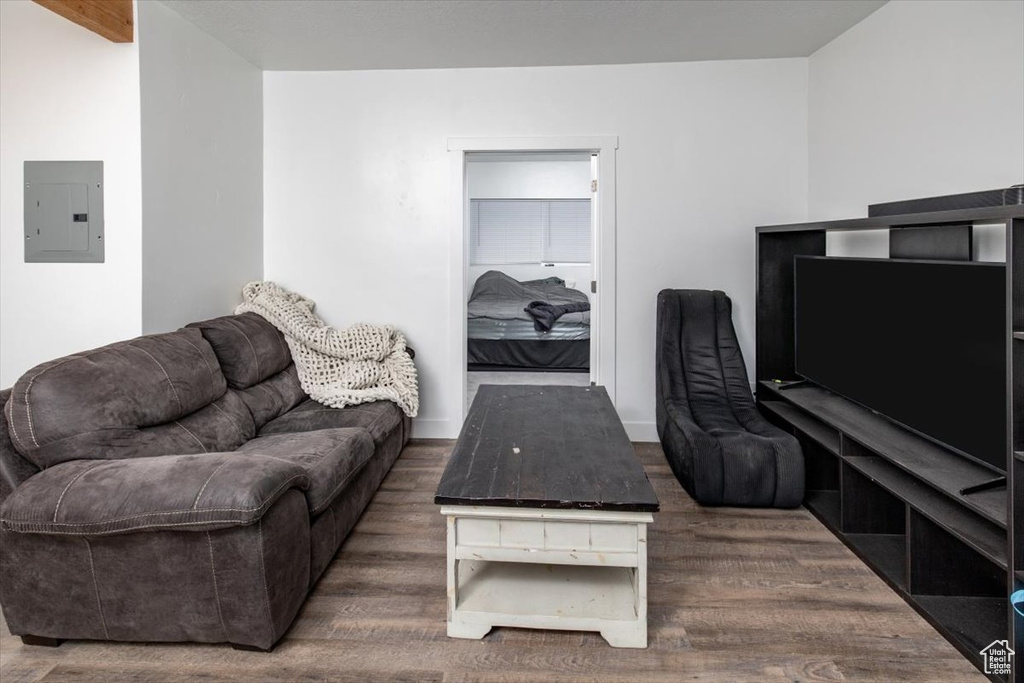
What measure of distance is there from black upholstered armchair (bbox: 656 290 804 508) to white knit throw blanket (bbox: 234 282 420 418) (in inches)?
60.3

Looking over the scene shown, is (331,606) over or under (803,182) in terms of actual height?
under

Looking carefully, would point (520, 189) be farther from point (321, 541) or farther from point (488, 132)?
point (321, 541)

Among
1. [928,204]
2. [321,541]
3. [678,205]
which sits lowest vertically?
[321,541]

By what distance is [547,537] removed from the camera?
2113mm

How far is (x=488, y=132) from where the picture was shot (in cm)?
452

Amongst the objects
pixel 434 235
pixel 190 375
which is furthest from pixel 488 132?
pixel 190 375

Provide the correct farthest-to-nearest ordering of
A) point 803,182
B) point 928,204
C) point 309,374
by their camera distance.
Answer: point 803,182, point 309,374, point 928,204

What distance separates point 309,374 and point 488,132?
1.95 metres

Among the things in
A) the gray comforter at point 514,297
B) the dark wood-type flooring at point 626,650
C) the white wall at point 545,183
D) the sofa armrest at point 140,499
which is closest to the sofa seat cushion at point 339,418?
the dark wood-type flooring at point 626,650

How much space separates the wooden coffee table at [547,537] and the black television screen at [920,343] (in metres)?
1.09

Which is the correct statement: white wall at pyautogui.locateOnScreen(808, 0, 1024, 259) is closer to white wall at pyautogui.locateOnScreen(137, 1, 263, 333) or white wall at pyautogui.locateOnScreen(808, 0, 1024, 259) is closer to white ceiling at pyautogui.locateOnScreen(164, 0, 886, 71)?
white ceiling at pyautogui.locateOnScreen(164, 0, 886, 71)

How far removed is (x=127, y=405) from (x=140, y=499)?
1.93ft

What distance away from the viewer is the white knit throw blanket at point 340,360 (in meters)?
3.91

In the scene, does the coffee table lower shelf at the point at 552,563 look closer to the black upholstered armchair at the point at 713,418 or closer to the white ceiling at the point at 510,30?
the black upholstered armchair at the point at 713,418
